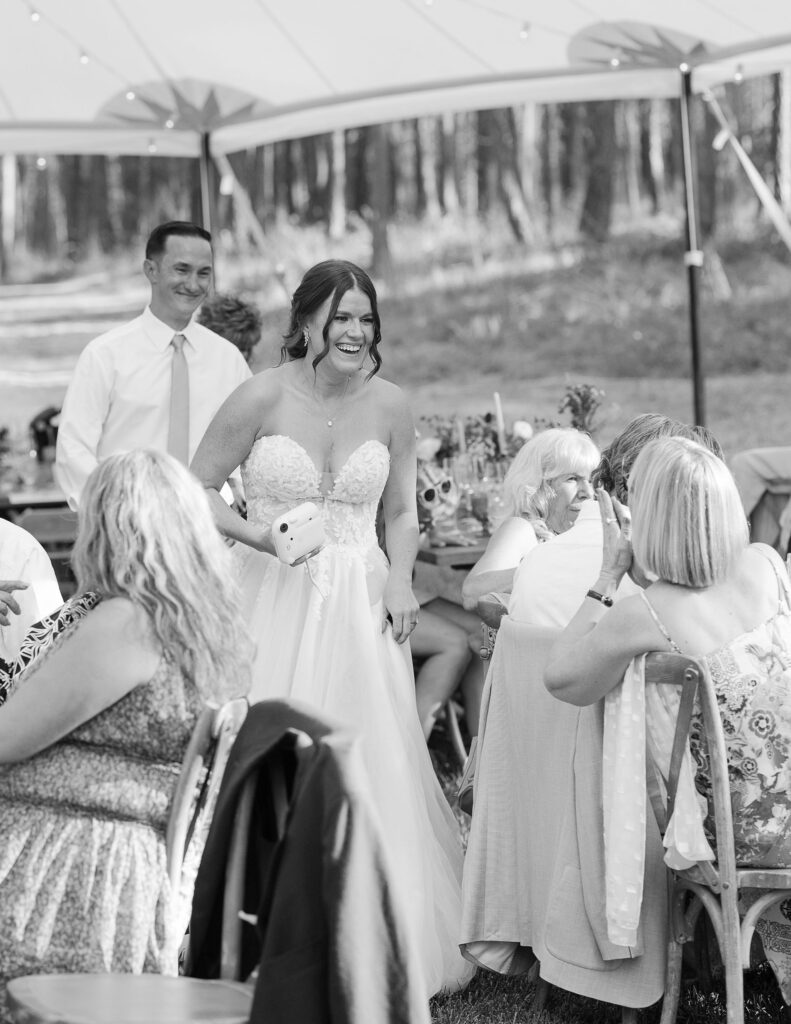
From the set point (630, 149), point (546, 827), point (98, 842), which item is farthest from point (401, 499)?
point (630, 149)

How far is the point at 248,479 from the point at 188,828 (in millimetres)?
1564

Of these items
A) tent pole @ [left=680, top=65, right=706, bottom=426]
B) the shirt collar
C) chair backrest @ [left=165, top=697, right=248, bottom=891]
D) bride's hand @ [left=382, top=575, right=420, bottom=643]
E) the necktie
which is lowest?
chair backrest @ [left=165, top=697, right=248, bottom=891]

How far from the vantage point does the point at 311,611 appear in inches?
133

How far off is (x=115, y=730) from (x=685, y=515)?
1018 millimetres

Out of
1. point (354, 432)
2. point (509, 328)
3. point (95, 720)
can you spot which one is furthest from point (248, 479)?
point (509, 328)

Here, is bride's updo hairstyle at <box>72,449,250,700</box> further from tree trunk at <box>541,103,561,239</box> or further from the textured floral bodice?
tree trunk at <box>541,103,561,239</box>

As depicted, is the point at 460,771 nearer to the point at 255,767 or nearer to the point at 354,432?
the point at 354,432

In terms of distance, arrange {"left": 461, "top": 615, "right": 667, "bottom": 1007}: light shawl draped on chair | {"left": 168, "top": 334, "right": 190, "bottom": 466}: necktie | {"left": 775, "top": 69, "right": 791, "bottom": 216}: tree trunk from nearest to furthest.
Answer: {"left": 461, "top": 615, "right": 667, "bottom": 1007}: light shawl draped on chair, {"left": 168, "top": 334, "right": 190, "bottom": 466}: necktie, {"left": 775, "top": 69, "right": 791, "bottom": 216}: tree trunk

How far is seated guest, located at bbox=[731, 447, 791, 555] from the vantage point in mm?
5766

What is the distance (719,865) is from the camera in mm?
2330

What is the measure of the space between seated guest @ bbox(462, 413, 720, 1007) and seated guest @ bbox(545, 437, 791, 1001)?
0.14 metres

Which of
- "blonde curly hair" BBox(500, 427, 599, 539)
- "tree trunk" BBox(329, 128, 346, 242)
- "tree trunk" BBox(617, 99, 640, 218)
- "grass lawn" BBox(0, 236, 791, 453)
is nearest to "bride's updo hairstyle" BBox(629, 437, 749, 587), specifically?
"blonde curly hair" BBox(500, 427, 599, 539)

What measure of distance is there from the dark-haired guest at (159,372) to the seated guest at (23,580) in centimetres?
136

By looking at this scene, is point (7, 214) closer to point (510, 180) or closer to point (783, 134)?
point (510, 180)
